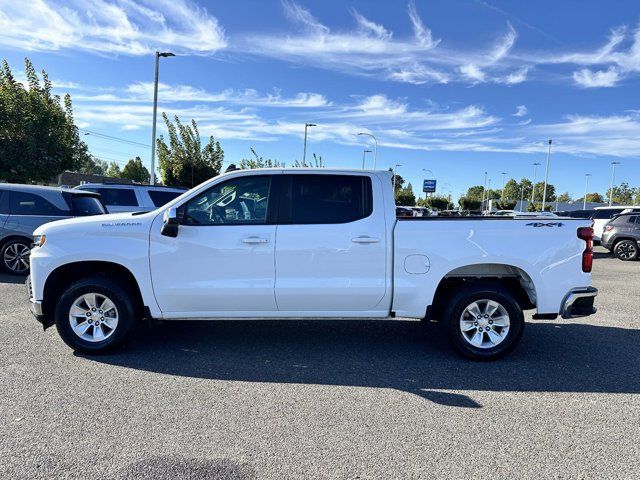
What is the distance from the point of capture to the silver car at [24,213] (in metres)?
9.12

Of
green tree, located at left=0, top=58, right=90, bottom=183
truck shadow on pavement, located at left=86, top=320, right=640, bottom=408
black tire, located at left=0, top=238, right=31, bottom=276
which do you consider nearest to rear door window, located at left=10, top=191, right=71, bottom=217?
black tire, located at left=0, top=238, right=31, bottom=276

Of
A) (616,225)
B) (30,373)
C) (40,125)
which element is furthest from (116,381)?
(40,125)

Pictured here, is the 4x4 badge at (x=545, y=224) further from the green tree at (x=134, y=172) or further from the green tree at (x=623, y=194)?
the green tree at (x=623, y=194)

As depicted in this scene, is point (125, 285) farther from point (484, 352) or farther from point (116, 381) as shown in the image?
point (484, 352)

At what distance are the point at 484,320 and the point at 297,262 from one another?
2070 millimetres

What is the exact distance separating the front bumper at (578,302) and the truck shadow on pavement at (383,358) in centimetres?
55

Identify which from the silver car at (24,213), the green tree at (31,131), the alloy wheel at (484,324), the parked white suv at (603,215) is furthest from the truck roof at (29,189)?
the parked white suv at (603,215)

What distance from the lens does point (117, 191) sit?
12141mm

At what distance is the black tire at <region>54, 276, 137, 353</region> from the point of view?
488cm

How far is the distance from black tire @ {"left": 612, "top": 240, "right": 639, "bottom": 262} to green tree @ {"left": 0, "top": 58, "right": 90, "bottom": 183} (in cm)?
2204

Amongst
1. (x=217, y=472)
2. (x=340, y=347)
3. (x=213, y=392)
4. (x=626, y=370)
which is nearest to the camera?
(x=217, y=472)

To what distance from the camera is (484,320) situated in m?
4.99

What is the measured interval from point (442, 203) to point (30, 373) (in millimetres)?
92349

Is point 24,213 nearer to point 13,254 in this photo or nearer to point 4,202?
point 4,202
